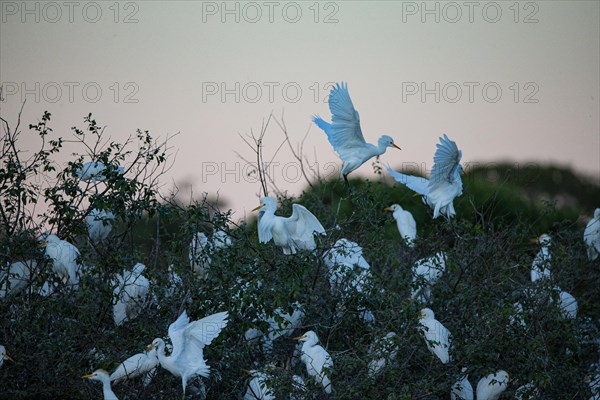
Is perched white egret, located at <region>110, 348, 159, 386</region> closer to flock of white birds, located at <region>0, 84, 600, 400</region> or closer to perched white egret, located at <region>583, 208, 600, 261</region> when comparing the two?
flock of white birds, located at <region>0, 84, 600, 400</region>

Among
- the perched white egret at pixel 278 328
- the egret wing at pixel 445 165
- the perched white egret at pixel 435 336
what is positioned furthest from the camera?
the egret wing at pixel 445 165

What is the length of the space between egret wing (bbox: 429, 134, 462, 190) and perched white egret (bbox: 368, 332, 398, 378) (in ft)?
6.57

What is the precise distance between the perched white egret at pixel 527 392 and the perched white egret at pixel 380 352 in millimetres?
741

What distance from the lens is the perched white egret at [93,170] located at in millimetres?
5312

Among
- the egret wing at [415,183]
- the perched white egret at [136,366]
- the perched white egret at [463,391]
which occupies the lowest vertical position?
the perched white egret at [463,391]

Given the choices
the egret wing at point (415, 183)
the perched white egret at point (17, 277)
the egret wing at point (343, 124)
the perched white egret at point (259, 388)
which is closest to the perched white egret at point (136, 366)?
the perched white egret at point (259, 388)

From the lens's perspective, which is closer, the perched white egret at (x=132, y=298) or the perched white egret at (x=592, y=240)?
the perched white egret at (x=132, y=298)

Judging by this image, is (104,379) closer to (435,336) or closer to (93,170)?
(435,336)

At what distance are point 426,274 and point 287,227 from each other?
1004 millimetres

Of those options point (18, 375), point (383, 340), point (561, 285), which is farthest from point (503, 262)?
point (18, 375)

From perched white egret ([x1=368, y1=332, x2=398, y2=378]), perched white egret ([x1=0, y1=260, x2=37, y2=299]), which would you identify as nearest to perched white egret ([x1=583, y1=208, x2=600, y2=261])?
perched white egret ([x1=368, y1=332, x2=398, y2=378])

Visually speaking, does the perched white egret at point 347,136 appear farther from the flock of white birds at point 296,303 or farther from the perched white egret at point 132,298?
the perched white egret at point 132,298

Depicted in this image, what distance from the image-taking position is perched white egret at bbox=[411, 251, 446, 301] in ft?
18.6

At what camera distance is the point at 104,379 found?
4309 mm
